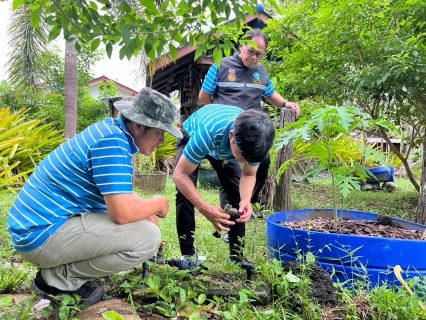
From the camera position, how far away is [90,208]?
6.10 ft

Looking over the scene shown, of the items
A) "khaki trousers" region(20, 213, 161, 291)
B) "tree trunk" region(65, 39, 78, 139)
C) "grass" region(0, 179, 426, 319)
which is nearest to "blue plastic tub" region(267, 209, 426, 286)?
"grass" region(0, 179, 426, 319)

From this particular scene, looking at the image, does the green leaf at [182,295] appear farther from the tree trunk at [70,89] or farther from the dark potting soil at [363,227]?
the tree trunk at [70,89]

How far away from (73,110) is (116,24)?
7196mm

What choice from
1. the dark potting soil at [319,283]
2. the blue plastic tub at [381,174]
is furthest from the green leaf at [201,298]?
the blue plastic tub at [381,174]

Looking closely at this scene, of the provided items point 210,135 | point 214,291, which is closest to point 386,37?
point 210,135

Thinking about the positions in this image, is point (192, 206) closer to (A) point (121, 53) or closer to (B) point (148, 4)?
(A) point (121, 53)

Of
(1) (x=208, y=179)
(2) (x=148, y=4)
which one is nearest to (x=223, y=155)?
(2) (x=148, y=4)

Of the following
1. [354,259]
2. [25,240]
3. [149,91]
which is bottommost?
[354,259]

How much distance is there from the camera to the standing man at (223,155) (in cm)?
188

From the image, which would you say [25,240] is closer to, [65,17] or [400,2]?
[65,17]

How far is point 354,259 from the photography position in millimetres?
2057

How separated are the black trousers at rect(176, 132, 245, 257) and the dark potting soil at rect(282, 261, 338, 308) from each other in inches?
20.7

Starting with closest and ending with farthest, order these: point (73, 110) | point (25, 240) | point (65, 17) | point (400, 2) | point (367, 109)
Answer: point (65, 17) < point (25, 240) < point (400, 2) < point (367, 109) < point (73, 110)

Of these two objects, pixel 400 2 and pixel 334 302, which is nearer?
pixel 334 302
